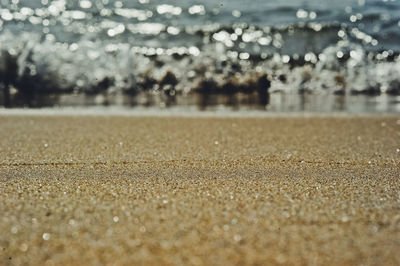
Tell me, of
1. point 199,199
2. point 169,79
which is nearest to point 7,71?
point 169,79

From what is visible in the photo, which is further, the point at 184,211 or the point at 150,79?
the point at 150,79

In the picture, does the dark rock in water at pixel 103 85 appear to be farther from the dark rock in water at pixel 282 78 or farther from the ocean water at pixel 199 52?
the dark rock in water at pixel 282 78

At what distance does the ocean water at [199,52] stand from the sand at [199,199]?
178 centimetres

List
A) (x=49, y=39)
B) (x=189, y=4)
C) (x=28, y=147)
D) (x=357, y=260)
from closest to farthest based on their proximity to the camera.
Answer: (x=357, y=260)
(x=28, y=147)
(x=49, y=39)
(x=189, y=4)

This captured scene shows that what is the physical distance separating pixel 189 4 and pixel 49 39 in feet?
7.88

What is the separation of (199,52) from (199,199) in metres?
4.14

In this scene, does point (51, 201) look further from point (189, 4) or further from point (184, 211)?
point (189, 4)

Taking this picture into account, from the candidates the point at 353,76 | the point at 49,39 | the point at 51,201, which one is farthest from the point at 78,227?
the point at 49,39

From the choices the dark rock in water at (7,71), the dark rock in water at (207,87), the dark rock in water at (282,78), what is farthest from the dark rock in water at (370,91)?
→ the dark rock in water at (7,71)

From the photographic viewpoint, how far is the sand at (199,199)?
875 millimetres

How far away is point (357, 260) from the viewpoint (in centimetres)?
84

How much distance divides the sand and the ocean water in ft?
5.85

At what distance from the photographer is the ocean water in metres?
4.29

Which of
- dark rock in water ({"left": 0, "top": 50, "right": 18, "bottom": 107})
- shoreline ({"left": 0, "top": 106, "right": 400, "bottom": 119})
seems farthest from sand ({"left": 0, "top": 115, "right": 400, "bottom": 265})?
dark rock in water ({"left": 0, "top": 50, "right": 18, "bottom": 107})
